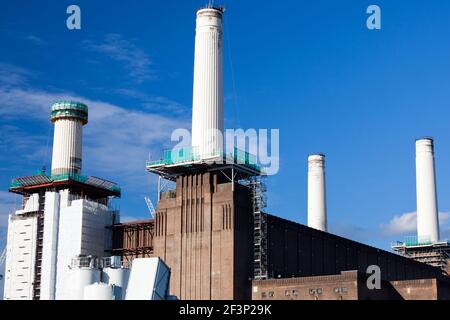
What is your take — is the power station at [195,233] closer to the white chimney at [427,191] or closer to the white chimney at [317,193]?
the white chimney at [317,193]

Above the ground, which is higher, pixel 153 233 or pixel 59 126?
pixel 59 126

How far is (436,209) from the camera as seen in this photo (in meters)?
134

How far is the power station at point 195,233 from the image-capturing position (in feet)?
292

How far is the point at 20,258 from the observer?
102 meters

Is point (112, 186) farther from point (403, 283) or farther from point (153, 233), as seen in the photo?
point (403, 283)

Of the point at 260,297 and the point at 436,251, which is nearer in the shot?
the point at 260,297

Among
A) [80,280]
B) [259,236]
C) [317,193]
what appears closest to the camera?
[80,280]

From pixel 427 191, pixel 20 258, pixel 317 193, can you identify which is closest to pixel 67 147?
pixel 20 258

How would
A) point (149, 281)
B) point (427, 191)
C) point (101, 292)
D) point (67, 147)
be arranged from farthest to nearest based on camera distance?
point (427, 191)
point (67, 147)
point (101, 292)
point (149, 281)

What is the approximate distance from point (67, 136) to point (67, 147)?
52.6 inches

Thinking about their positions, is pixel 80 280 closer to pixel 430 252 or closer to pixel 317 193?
pixel 317 193
